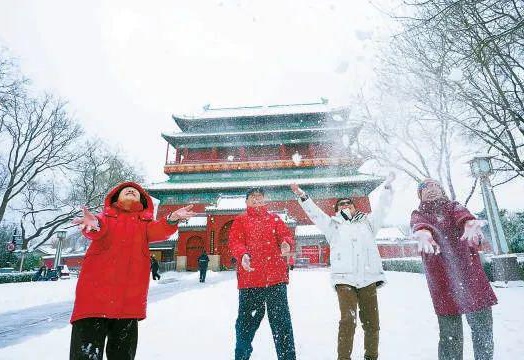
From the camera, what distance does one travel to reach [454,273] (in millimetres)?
2516

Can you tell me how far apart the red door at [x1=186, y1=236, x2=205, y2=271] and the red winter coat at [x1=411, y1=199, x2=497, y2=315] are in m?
23.4

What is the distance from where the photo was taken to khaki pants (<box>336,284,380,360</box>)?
8.59 feet

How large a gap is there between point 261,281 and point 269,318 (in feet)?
1.02

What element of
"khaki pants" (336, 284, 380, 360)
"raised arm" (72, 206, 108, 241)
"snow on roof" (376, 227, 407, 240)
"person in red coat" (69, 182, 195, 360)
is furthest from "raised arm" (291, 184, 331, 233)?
"snow on roof" (376, 227, 407, 240)

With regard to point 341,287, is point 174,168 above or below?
above

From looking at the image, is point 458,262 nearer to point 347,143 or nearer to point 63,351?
point 63,351

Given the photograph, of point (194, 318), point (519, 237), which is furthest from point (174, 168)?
point (519, 237)

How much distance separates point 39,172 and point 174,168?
11.0 metres

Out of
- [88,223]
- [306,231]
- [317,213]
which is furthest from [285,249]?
[306,231]

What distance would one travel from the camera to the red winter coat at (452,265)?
241 centimetres

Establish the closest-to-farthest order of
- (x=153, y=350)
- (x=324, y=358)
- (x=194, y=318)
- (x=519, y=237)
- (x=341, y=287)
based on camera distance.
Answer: (x=341, y=287), (x=324, y=358), (x=153, y=350), (x=194, y=318), (x=519, y=237)

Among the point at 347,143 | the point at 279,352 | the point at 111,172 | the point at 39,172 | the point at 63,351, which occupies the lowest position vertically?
the point at 63,351

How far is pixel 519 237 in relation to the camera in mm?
27484

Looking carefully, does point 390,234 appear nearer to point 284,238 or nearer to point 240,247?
point 284,238
